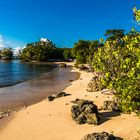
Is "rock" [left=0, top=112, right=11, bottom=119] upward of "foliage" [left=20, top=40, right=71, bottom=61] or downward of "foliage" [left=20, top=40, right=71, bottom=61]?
downward

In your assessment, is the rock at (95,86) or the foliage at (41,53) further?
the foliage at (41,53)

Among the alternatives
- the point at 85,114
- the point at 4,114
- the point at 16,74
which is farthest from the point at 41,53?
the point at 85,114

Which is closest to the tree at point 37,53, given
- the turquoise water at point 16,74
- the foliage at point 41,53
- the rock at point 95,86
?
the foliage at point 41,53

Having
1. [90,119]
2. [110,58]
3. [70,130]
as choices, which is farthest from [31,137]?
[110,58]

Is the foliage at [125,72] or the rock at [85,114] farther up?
the foliage at [125,72]

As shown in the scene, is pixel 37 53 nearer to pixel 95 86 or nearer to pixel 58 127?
pixel 95 86

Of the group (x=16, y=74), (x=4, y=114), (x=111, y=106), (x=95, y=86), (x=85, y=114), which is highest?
(x=95, y=86)

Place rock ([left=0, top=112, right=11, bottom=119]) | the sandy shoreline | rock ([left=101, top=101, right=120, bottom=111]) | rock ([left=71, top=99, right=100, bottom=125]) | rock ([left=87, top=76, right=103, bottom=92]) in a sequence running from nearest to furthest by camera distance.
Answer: the sandy shoreline
rock ([left=71, top=99, right=100, bottom=125])
rock ([left=101, top=101, right=120, bottom=111])
rock ([left=0, top=112, right=11, bottom=119])
rock ([left=87, top=76, right=103, bottom=92])

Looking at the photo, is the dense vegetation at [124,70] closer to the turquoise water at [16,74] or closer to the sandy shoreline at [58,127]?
the sandy shoreline at [58,127]

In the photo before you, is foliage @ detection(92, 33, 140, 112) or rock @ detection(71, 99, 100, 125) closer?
foliage @ detection(92, 33, 140, 112)

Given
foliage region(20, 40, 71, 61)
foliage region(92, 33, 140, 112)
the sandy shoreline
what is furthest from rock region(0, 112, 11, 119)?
foliage region(20, 40, 71, 61)

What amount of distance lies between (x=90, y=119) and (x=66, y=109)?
16.9ft

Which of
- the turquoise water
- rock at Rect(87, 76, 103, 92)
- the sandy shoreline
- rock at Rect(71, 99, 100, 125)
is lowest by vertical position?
the turquoise water

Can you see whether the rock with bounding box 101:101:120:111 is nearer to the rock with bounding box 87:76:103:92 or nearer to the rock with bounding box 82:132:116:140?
the rock with bounding box 82:132:116:140
